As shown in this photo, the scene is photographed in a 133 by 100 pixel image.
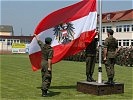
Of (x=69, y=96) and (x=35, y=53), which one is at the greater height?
(x=35, y=53)

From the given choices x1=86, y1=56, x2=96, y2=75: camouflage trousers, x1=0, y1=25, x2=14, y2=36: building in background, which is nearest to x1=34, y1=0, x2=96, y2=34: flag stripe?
x1=86, y1=56, x2=96, y2=75: camouflage trousers

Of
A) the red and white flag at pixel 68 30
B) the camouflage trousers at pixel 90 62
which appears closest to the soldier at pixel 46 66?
the red and white flag at pixel 68 30

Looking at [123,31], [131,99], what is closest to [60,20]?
[131,99]

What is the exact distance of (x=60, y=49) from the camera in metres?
12.3

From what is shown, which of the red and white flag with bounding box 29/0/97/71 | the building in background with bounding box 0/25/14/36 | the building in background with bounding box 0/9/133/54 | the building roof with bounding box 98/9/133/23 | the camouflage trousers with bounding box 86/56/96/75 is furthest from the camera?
the building in background with bounding box 0/25/14/36

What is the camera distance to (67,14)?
41.1 feet

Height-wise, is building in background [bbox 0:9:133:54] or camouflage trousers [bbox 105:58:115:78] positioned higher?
building in background [bbox 0:9:133:54]

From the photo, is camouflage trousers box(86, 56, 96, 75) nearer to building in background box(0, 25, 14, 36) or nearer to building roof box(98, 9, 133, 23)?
building roof box(98, 9, 133, 23)

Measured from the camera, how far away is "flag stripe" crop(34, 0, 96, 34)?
12.5m

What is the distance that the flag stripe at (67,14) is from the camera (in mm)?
12473

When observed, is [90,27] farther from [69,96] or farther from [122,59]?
[122,59]

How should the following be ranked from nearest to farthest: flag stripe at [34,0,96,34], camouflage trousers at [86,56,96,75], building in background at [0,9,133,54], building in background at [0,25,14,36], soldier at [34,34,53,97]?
soldier at [34,34,53,97] < flag stripe at [34,0,96,34] < camouflage trousers at [86,56,96,75] < building in background at [0,9,133,54] < building in background at [0,25,14,36]

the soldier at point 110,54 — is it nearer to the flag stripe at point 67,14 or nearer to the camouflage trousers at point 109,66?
the camouflage trousers at point 109,66

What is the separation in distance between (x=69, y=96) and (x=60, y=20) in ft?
9.05
